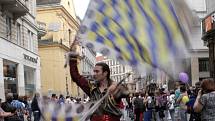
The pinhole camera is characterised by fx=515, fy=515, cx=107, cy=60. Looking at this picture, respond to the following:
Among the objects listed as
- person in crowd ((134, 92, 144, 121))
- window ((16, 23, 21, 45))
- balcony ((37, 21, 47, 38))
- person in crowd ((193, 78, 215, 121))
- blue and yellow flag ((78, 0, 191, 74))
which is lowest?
person in crowd ((134, 92, 144, 121))

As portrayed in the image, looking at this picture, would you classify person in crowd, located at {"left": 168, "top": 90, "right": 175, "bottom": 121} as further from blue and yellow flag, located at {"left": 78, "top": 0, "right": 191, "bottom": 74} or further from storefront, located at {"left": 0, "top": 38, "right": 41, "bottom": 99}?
blue and yellow flag, located at {"left": 78, "top": 0, "right": 191, "bottom": 74}

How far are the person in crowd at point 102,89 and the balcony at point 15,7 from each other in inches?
1068

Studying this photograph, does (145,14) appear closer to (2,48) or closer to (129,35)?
(129,35)

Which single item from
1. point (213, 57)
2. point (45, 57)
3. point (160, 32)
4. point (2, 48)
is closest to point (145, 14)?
point (160, 32)

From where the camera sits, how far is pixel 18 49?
34.8m

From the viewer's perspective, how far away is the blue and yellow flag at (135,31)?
3.89 metres

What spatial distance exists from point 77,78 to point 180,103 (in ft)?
33.3

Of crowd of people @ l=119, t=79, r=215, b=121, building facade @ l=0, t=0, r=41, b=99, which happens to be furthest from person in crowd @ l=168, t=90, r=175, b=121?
building facade @ l=0, t=0, r=41, b=99

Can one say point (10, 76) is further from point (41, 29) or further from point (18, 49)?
point (41, 29)

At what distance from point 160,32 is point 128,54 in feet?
1.07

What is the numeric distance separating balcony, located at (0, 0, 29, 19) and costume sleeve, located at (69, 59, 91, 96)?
1068 inches

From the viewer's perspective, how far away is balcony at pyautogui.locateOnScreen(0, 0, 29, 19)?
31.7m

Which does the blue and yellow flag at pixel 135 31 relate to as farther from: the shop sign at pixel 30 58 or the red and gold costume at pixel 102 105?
the shop sign at pixel 30 58

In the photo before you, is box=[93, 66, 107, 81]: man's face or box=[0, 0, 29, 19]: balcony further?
box=[0, 0, 29, 19]: balcony
